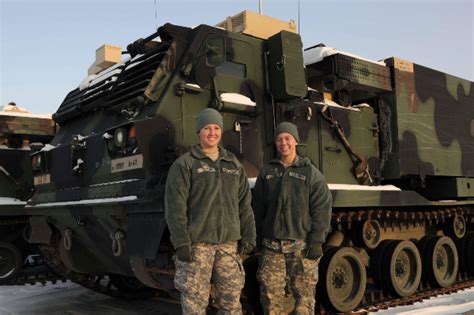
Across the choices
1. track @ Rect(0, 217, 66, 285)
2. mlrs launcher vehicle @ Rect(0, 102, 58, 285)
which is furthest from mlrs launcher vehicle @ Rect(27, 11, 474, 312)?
mlrs launcher vehicle @ Rect(0, 102, 58, 285)

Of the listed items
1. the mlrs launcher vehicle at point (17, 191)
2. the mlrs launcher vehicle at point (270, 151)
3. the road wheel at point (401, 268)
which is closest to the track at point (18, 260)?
the mlrs launcher vehicle at point (17, 191)

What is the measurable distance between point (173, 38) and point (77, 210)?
2.14 meters

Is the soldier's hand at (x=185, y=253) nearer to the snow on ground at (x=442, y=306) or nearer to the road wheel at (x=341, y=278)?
the road wheel at (x=341, y=278)

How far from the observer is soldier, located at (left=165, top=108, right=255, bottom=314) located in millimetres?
3928

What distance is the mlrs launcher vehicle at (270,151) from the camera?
16.4ft

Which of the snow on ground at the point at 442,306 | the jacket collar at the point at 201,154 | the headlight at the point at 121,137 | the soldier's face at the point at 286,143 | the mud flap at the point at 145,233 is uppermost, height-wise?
the headlight at the point at 121,137

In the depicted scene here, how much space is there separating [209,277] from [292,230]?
0.92m

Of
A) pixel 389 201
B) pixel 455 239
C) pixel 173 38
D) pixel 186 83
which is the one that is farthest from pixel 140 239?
pixel 455 239

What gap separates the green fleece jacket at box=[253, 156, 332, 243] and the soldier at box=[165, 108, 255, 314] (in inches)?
18.3

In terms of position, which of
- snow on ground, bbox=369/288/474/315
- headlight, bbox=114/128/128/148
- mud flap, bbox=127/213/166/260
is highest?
headlight, bbox=114/128/128/148

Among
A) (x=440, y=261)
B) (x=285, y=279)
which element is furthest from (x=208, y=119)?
(x=440, y=261)

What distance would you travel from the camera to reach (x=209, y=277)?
13.2ft

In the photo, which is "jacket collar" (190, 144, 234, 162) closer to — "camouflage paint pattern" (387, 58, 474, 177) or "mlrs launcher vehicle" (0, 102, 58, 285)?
"camouflage paint pattern" (387, 58, 474, 177)

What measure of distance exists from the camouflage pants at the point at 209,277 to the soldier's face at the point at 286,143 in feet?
3.43
